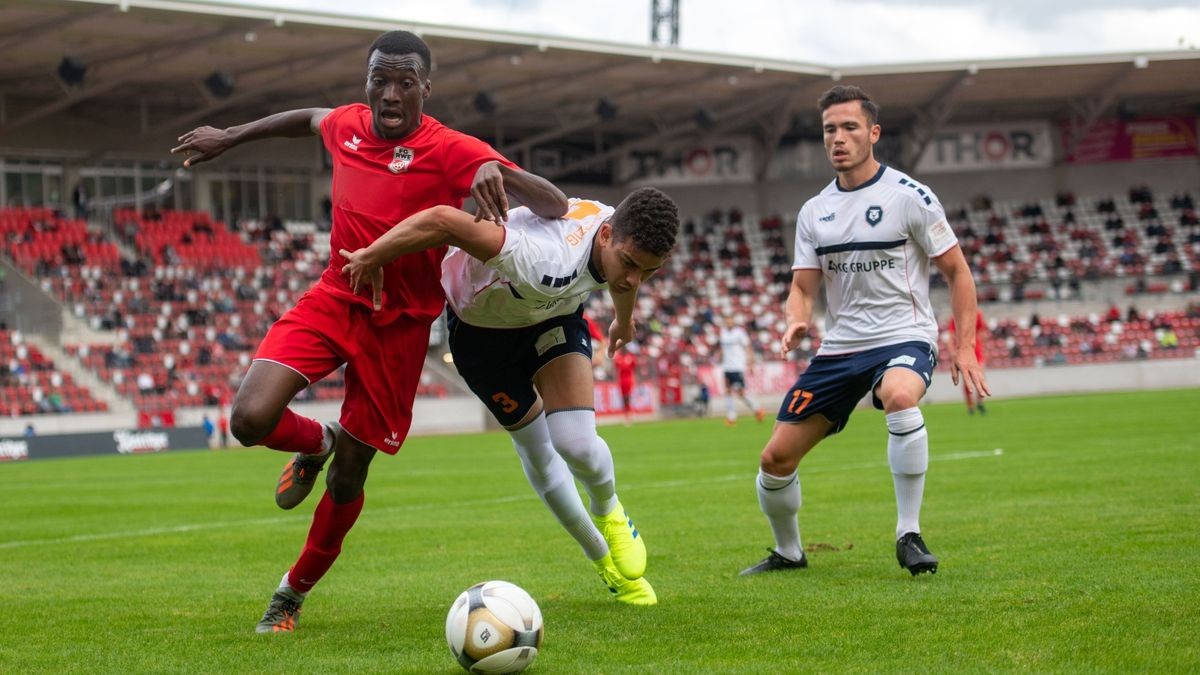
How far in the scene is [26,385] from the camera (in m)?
29.3

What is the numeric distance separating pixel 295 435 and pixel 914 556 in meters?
3.03

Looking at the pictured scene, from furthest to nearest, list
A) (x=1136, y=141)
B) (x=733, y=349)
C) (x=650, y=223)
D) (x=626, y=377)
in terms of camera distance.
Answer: (x=1136, y=141)
(x=626, y=377)
(x=733, y=349)
(x=650, y=223)

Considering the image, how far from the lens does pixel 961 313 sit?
23.1 ft

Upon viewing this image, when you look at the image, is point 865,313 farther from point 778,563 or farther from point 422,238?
point 422,238

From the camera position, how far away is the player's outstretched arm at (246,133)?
250 inches

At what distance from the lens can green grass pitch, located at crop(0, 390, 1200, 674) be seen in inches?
195

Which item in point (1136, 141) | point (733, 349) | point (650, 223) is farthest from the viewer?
point (1136, 141)

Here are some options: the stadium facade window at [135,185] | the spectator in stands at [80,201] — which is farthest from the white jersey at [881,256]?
the stadium facade window at [135,185]

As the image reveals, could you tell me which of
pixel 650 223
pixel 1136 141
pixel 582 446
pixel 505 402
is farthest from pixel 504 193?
pixel 1136 141

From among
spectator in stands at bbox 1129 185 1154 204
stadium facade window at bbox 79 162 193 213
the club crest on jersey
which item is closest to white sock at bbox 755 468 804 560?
the club crest on jersey

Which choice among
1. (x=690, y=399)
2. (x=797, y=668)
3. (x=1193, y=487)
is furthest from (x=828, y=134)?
(x=690, y=399)

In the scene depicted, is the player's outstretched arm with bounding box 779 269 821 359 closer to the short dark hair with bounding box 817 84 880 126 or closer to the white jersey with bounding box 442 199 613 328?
the short dark hair with bounding box 817 84 880 126

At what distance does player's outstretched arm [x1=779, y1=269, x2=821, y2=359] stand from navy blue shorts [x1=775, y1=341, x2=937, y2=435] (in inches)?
9.1

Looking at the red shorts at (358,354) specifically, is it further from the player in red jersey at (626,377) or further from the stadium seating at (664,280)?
the player in red jersey at (626,377)
